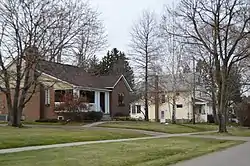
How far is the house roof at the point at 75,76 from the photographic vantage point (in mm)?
34075

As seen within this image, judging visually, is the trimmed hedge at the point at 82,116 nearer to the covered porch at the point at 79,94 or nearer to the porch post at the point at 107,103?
the covered porch at the point at 79,94

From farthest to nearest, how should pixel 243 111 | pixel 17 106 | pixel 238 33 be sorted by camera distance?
pixel 243 111 → pixel 238 33 → pixel 17 106

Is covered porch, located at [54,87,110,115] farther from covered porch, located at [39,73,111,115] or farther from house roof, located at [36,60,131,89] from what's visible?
house roof, located at [36,60,131,89]

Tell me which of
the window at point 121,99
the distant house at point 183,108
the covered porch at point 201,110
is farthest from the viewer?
the covered porch at point 201,110

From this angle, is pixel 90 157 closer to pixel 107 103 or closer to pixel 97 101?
pixel 97 101

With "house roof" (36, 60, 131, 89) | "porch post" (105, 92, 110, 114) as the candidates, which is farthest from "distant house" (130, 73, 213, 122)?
"porch post" (105, 92, 110, 114)

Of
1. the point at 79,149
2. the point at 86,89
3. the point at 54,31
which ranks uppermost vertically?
the point at 54,31

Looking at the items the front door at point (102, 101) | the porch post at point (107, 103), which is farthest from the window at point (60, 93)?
the porch post at point (107, 103)

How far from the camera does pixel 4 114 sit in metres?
48.7

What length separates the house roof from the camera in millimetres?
34075

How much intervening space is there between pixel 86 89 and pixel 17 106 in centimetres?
1358

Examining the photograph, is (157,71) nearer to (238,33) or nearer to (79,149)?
(238,33)

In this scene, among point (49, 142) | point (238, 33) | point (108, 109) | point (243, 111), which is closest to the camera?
point (49, 142)

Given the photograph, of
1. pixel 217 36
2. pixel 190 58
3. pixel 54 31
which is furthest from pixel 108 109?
pixel 54 31
